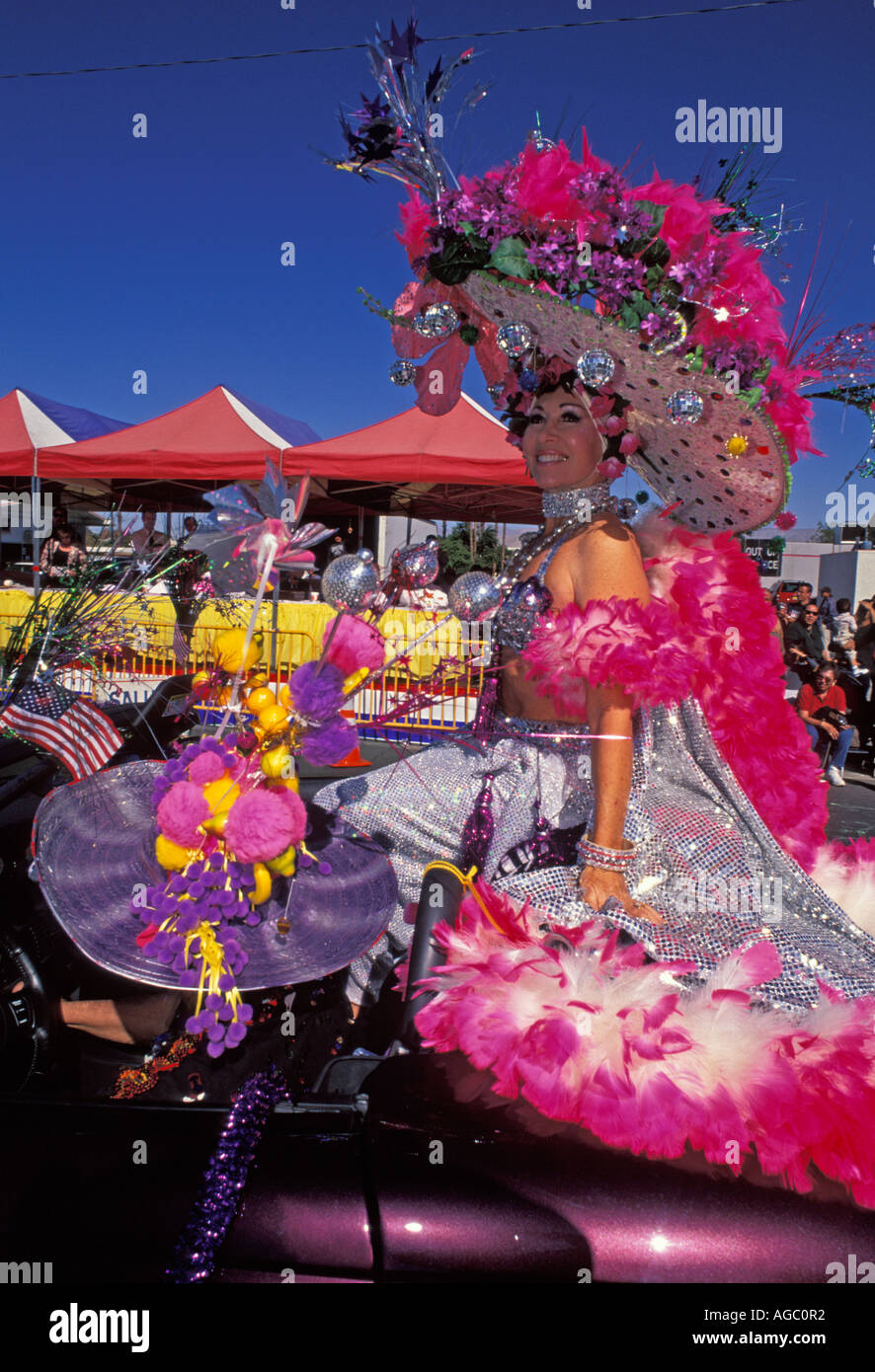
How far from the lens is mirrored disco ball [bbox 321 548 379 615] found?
1704 mm

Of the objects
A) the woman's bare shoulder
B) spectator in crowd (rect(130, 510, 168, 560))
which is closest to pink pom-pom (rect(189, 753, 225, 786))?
spectator in crowd (rect(130, 510, 168, 560))

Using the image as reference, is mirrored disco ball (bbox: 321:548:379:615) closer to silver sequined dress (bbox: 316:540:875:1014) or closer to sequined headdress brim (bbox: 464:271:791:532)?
silver sequined dress (bbox: 316:540:875:1014)

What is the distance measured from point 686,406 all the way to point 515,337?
41 cm

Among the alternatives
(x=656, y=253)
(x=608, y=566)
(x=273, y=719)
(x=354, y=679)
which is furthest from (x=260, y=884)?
(x=656, y=253)

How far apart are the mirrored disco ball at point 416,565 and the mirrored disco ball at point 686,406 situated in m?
0.60

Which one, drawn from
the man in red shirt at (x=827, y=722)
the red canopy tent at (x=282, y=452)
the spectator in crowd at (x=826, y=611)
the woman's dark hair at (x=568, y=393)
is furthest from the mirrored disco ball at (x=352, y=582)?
the spectator in crowd at (x=826, y=611)

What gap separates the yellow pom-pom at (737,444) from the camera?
1934 millimetres

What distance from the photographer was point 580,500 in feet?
6.94

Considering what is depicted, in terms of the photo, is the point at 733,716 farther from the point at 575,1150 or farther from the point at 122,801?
the point at 122,801

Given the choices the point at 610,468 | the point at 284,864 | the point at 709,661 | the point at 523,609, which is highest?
the point at 610,468

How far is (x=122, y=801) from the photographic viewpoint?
5.29 feet

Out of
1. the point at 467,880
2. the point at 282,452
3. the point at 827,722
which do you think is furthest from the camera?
the point at 282,452

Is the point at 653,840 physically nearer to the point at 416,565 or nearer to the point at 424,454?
the point at 416,565

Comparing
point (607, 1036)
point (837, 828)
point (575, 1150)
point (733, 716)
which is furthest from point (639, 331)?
point (837, 828)
